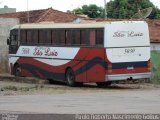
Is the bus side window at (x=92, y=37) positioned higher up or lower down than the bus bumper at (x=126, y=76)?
higher up

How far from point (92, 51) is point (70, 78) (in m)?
2.56

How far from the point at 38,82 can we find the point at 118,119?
18.5 metres

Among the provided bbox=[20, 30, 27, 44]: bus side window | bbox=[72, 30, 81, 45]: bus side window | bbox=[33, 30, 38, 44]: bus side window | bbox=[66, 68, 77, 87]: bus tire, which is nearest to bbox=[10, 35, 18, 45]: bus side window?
bbox=[20, 30, 27, 44]: bus side window

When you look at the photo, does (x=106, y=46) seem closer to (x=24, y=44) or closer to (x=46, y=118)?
(x=24, y=44)

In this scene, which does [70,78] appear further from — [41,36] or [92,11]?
[92,11]

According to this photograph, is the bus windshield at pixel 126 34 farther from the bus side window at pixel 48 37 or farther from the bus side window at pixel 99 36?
the bus side window at pixel 48 37

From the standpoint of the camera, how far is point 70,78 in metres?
27.9

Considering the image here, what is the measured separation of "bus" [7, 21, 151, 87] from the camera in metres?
25.5

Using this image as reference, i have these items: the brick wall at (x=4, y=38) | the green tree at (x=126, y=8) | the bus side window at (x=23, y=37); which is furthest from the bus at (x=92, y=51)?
the green tree at (x=126, y=8)

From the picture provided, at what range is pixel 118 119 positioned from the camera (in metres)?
11.2

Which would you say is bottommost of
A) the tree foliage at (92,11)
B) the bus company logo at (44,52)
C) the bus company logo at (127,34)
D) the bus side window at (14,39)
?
the bus company logo at (44,52)

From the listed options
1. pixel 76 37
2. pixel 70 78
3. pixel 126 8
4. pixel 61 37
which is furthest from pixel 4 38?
pixel 126 8

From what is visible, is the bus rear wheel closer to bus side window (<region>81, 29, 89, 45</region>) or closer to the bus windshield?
bus side window (<region>81, 29, 89, 45</region>)

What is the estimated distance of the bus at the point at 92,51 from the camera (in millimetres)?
25469
